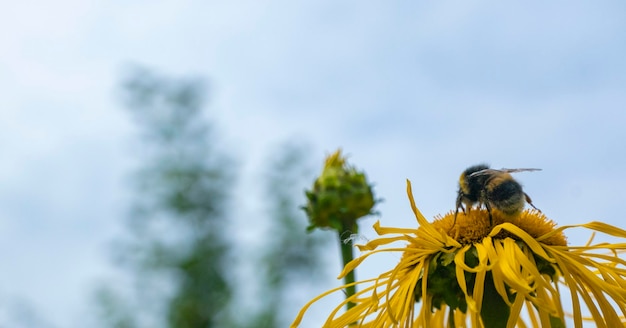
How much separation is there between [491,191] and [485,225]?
0.52 ft

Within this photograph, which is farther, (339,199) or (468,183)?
(339,199)

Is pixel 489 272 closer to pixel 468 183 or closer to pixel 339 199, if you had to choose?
pixel 468 183

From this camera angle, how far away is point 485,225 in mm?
2125

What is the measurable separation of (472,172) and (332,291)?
57 cm

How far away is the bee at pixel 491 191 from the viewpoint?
221 centimetres

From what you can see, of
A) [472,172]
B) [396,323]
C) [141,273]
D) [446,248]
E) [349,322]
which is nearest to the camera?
[396,323]

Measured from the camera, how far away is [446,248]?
2.04 metres

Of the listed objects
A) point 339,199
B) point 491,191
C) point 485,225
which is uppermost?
point 339,199

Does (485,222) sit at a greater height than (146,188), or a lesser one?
lesser

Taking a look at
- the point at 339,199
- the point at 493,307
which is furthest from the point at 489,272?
the point at 339,199

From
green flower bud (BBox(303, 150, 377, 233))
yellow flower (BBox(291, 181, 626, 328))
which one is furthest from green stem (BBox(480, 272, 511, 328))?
green flower bud (BBox(303, 150, 377, 233))

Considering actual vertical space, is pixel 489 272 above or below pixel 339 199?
below

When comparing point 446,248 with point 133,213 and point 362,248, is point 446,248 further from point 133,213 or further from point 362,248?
point 133,213

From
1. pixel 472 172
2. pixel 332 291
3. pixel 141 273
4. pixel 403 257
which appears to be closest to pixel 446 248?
pixel 403 257
